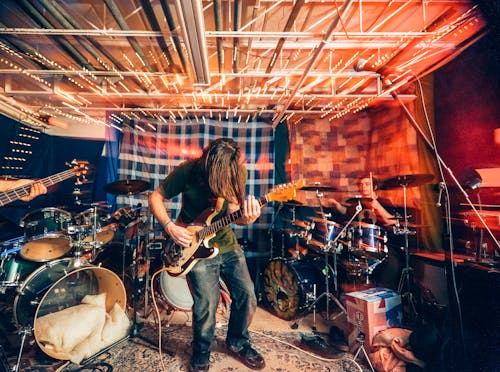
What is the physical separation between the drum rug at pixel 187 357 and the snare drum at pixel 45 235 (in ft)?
4.29

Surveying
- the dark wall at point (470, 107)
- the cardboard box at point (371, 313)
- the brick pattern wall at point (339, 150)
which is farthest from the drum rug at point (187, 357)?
the dark wall at point (470, 107)

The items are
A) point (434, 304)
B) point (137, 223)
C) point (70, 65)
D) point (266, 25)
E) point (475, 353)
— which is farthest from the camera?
point (70, 65)

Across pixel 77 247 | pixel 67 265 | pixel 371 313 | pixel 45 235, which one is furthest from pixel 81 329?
pixel 371 313

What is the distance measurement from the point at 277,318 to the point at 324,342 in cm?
91

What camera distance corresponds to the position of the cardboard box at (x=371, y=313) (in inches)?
107

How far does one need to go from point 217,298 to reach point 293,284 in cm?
153

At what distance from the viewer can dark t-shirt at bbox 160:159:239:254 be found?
249 cm

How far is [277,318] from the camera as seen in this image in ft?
12.4

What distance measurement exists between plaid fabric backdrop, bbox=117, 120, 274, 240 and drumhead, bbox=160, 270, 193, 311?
1733mm

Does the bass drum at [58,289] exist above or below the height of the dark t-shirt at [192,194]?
below

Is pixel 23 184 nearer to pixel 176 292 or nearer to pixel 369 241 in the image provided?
pixel 176 292

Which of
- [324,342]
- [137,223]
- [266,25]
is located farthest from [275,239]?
[266,25]

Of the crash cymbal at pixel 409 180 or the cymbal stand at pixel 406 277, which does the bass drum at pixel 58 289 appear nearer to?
the cymbal stand at pixel 406 277

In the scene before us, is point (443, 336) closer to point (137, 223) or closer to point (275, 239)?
point (275, 239)
